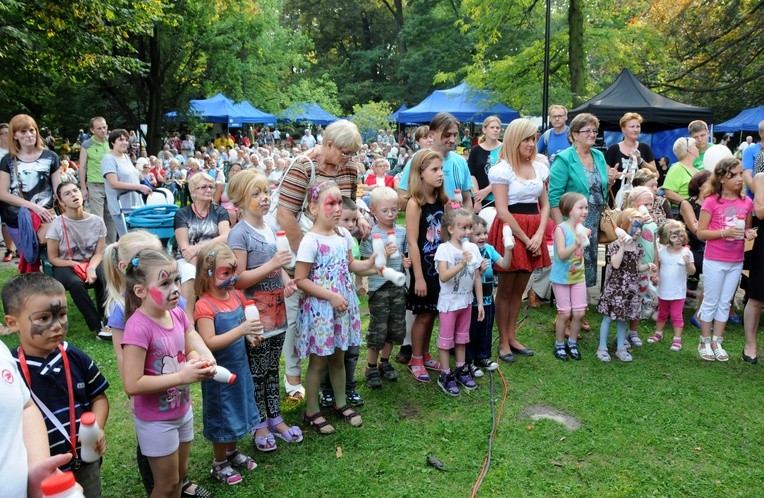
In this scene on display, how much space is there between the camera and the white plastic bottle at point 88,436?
1977 millimetres

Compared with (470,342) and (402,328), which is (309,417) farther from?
(470,342)

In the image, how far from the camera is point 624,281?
16.2 ft

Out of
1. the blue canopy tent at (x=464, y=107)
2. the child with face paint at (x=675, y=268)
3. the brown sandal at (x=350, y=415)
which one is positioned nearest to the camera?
the brown sandal at (x=350, y=415)

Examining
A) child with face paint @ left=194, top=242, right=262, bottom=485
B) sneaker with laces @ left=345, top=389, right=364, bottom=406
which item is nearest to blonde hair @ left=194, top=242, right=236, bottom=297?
child with face paint @ left=194, top=242, right=262, bottom=485

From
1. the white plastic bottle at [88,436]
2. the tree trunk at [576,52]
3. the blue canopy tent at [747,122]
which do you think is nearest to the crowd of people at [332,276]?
the white plastic bottle at [88,436]

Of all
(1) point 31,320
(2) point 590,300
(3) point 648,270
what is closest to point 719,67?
(2) point 590,300

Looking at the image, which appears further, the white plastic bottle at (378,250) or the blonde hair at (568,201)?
the blonde hair at (568,201)

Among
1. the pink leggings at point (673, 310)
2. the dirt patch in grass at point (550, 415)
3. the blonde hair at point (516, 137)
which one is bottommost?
the dirt patch in grass at point (550, 415)

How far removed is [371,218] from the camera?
4723 millimetres

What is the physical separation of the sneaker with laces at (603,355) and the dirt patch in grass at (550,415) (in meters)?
1.07

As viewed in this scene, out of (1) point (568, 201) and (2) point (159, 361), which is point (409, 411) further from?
(1) point (568, 201)

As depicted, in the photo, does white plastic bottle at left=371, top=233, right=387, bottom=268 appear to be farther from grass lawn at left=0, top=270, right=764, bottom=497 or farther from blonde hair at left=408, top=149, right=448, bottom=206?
grass lawn at left=0, top=270, right=764, bottom=497

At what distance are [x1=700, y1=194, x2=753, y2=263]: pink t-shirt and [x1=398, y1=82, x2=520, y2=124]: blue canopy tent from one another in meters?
11.7

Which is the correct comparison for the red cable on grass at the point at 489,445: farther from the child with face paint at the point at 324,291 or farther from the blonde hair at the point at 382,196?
the blonde hair at the point at 382,196
